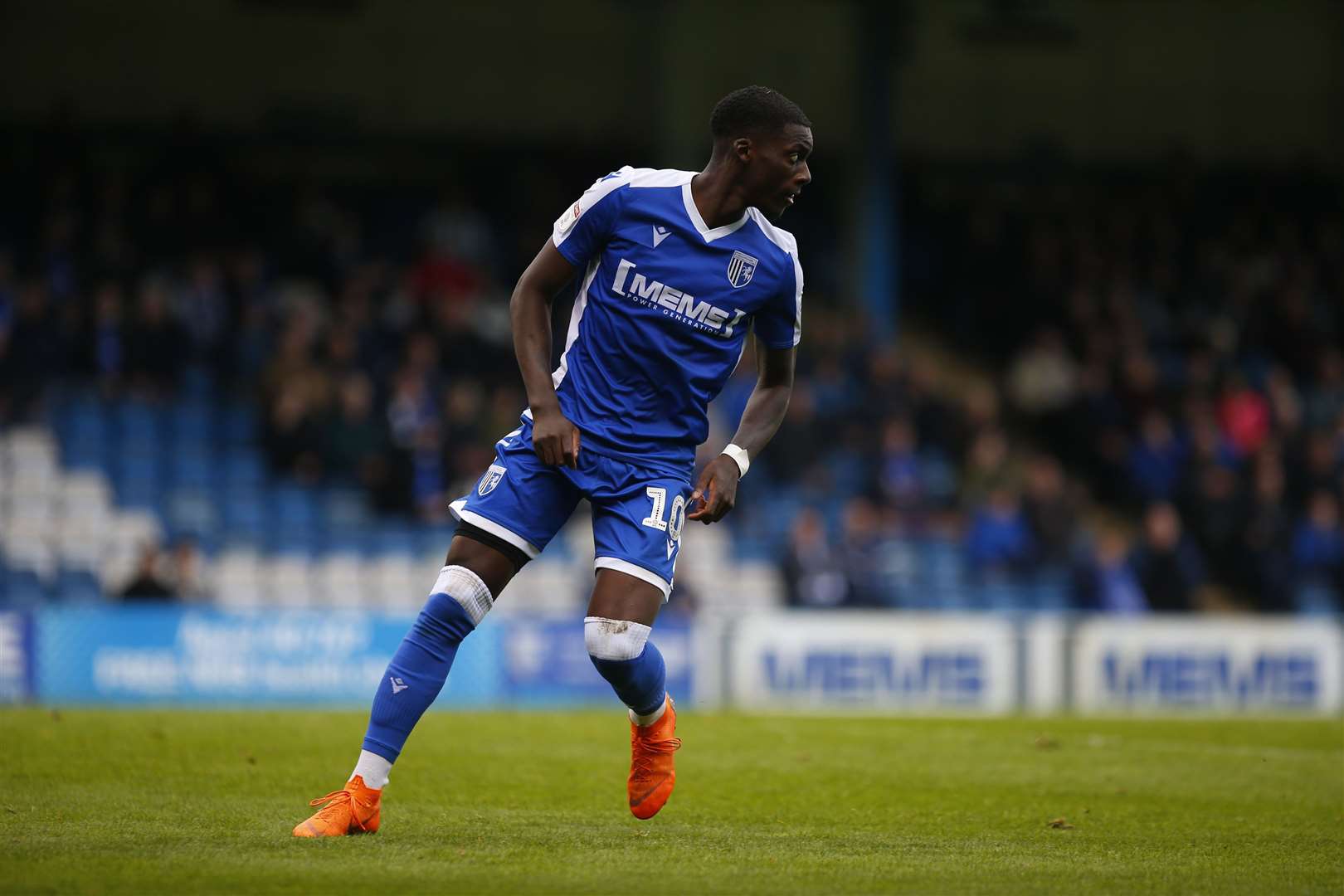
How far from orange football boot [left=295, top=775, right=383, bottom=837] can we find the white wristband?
1.67m

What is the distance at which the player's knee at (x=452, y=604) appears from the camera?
6.11 meters

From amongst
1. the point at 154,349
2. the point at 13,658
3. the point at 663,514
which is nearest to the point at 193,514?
the point at 154,349

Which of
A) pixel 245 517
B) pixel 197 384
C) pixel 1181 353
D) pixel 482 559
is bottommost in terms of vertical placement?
pixel 482 559

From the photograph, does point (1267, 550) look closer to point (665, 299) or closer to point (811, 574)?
point (811, 574)

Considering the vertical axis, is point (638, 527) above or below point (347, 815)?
above

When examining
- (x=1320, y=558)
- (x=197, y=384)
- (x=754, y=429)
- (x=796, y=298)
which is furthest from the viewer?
(x=1320, y=558)

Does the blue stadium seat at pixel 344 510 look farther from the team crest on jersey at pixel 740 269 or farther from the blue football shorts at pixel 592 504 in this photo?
the team crest on jersey at pixel 740 269

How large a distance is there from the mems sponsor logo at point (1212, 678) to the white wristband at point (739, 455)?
37.8ft

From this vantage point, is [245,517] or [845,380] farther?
[845,380]

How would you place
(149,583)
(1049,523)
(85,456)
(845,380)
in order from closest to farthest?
(149,583) → (85,456) → (1049,523) → (845,380)

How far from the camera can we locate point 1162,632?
690 inches

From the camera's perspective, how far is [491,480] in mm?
6258

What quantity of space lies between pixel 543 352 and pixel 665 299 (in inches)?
17.9

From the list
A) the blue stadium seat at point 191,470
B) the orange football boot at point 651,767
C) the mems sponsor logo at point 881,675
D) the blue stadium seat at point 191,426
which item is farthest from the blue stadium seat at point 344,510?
the orange football boot at point 651,767
